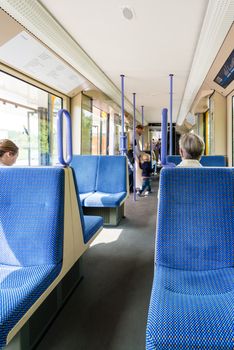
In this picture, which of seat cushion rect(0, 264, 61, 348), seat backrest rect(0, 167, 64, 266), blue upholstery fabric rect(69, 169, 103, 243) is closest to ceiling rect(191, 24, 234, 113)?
blue upholstery fabric rect(69, 169, 103, 243)

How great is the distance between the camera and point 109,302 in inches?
84.3

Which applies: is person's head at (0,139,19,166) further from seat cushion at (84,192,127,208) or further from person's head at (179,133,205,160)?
seat cushion at (84,192,127,208)

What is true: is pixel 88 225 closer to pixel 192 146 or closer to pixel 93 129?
pixel 192 146

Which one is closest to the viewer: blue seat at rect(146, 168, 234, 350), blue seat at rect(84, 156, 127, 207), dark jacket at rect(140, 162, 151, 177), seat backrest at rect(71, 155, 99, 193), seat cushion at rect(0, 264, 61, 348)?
seat cushion at rect(0, 264, 61, 348)

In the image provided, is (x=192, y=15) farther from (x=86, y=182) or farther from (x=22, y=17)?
(x=86, y=182)

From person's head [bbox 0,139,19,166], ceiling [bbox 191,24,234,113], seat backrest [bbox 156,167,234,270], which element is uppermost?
ceiling [bbox 191,24,234,113]

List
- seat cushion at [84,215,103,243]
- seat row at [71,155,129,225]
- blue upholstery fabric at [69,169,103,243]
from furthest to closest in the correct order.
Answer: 1. seat row at [71,155,129,225]
2. seat cushion at [84,215,103,243]
3. blue upholstery fabric at [69,169,103,243]

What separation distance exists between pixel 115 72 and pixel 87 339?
496 cm

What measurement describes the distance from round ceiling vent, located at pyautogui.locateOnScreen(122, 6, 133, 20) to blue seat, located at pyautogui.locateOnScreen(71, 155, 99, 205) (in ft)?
7.45

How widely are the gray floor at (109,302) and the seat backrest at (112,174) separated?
3.89 feet

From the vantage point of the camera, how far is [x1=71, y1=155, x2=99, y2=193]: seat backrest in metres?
4.76

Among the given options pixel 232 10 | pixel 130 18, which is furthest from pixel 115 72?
pixel 232 10

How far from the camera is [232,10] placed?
2629 millimetres

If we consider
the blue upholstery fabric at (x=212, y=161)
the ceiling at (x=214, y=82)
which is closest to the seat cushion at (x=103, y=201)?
the blue upholstery fabric at (x=212, y=161)
